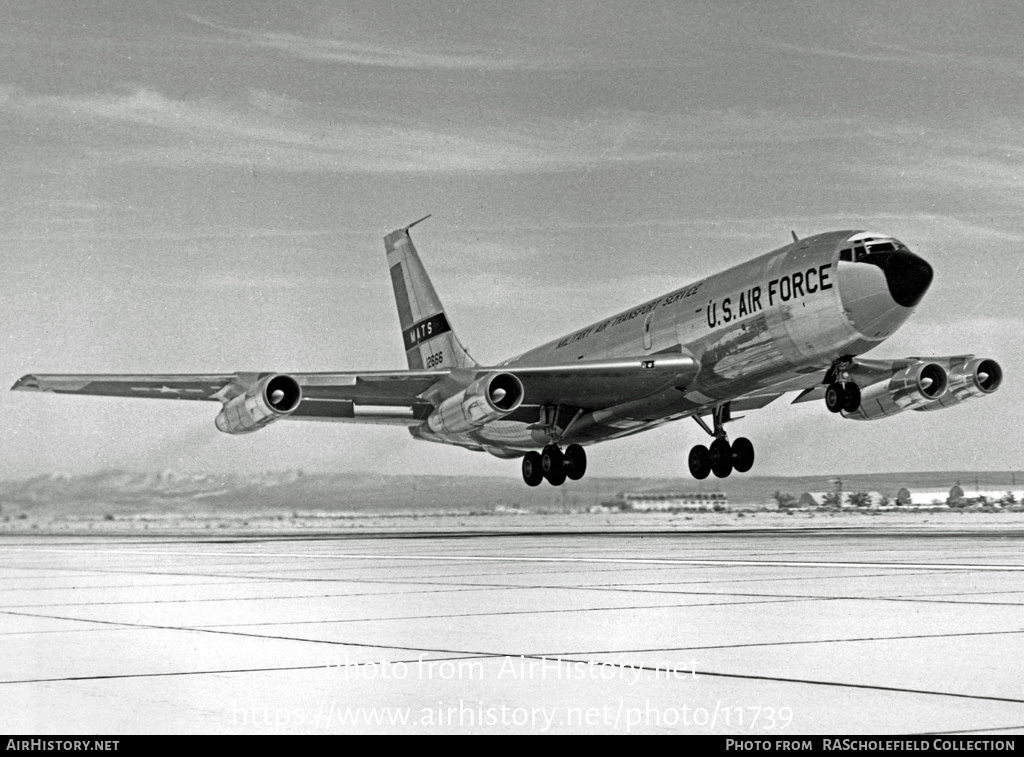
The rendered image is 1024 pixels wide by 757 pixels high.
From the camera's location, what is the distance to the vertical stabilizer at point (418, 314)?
4844cm

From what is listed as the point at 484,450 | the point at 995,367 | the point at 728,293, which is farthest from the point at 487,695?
the point at 484,450

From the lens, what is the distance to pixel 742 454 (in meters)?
37.8

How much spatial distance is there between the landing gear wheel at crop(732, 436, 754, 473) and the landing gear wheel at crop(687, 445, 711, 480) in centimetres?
83

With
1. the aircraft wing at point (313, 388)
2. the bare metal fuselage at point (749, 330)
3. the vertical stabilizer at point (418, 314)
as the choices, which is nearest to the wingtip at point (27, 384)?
the aircraft wing at point (313, 388)

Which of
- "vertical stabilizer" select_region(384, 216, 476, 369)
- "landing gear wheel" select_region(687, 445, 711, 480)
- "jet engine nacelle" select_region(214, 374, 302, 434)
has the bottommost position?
"landing gear wheel" select_region(687, 445, 711, 480)

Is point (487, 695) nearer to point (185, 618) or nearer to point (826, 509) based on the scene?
point (185, 618)

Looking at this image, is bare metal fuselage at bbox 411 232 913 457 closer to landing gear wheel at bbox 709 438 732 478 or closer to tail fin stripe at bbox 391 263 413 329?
landing gear wheel at bbox 709 438 732 478

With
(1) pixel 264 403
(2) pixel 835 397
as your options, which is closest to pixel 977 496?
(2) pixel 835 397

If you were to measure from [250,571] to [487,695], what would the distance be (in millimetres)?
11729

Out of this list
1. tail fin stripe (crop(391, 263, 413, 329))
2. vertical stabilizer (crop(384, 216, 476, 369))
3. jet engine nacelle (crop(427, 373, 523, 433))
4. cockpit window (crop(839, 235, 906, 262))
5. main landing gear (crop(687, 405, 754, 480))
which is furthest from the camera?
tail fin stripe (crop(391, 263, 413, 329))

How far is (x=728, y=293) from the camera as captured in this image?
30344mm

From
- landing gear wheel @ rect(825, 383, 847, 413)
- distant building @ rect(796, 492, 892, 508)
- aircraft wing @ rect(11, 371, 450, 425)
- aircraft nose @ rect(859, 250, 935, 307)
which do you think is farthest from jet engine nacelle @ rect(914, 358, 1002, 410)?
distant building @ rect(796, 492, 892, 508)

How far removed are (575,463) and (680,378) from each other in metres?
7.82

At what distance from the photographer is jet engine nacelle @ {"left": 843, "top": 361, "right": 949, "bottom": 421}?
34719 mm
